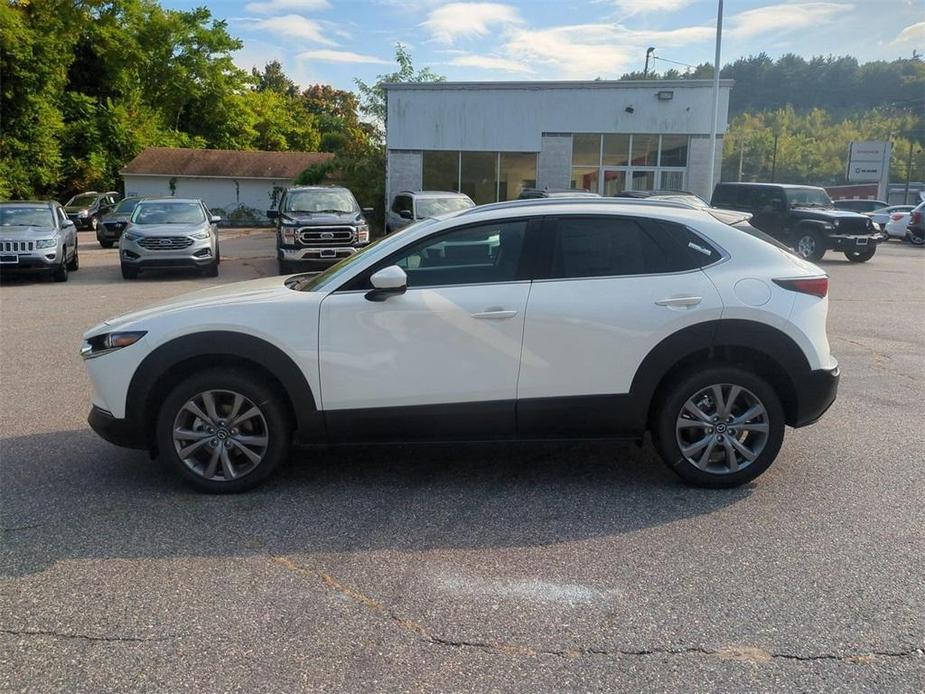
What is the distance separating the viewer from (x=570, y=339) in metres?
4.59

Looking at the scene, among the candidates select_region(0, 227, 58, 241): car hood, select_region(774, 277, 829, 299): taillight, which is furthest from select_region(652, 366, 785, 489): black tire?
select_region(0, 227, 58, 241): car hood

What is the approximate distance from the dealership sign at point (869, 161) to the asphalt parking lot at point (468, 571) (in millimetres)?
44603

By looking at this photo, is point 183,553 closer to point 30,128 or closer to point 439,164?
point 439,164

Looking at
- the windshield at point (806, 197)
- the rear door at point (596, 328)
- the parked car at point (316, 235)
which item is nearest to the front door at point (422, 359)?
the rear door at point (596, 328)

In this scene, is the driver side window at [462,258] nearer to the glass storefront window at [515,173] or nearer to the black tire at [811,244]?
the black tire at [811,244]

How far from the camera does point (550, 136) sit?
2777cm

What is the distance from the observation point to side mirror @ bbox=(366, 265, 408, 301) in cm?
453

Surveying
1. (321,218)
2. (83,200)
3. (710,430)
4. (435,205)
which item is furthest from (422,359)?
(83,200)

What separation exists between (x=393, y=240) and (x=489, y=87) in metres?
23.9

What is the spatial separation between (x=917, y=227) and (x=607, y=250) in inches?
1047

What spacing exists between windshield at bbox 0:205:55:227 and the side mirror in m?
14.4

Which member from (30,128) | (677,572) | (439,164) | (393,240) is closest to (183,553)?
(393,240)

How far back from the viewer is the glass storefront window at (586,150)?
→ 2791 centimetres

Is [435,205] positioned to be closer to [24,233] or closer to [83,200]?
[24,233]
